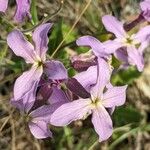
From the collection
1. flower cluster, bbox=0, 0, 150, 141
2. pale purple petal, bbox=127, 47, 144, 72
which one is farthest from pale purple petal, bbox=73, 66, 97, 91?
pale purple petal, bbox=127, 47, 144, 72

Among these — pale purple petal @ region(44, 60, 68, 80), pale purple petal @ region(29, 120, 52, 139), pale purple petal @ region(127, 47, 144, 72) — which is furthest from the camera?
pale purple petal @ region(127, 47, 144, 72)

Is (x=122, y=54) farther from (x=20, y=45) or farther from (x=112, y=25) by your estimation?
(x=20, y=45)

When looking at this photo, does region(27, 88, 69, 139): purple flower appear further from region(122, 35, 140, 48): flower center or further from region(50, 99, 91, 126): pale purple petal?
region(122, 35, 140, 48): flower center

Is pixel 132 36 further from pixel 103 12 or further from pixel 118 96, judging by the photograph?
pixel 103 12

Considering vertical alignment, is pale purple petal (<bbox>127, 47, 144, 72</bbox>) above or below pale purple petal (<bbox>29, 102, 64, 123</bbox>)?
below

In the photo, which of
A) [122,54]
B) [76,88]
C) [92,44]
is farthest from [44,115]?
[122,54]

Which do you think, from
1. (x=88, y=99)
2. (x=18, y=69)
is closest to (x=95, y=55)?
(x=88, y=99)

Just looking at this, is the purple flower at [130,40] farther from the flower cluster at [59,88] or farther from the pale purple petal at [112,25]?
the flower cluster at [59,88]
